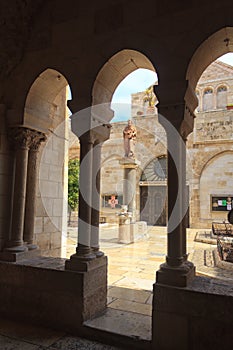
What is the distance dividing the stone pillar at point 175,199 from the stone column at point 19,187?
136cm

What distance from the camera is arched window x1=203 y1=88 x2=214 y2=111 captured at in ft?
48.6

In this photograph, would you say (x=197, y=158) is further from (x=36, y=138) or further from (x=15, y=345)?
(x=15, y=345)

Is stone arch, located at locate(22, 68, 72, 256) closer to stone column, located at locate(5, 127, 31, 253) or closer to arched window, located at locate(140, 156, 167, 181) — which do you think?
Result: stone column, located at locate(5, 127, 31, 253)

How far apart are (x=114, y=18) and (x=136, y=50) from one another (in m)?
0.39

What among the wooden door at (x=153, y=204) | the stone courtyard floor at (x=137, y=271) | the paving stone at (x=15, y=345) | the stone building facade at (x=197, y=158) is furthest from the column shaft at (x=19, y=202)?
the wooden door at (x=153, y=204)

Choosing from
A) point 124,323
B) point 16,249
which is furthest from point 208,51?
point 16,249

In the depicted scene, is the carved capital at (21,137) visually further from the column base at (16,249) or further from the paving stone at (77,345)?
the paving stone at (77,345)

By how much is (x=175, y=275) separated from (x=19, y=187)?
1.62m

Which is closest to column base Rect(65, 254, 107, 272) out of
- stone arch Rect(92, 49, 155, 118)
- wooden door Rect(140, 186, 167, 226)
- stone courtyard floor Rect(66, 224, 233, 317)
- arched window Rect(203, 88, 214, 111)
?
stone courtyard floor Rect(66, 224, 233, 317)

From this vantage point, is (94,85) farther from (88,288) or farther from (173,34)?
(88,288)

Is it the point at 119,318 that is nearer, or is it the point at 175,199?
the point at 175,199

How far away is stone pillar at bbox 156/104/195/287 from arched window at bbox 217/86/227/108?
13.9m

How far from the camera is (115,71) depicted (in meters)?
2.46

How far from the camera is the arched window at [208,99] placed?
14828mm
